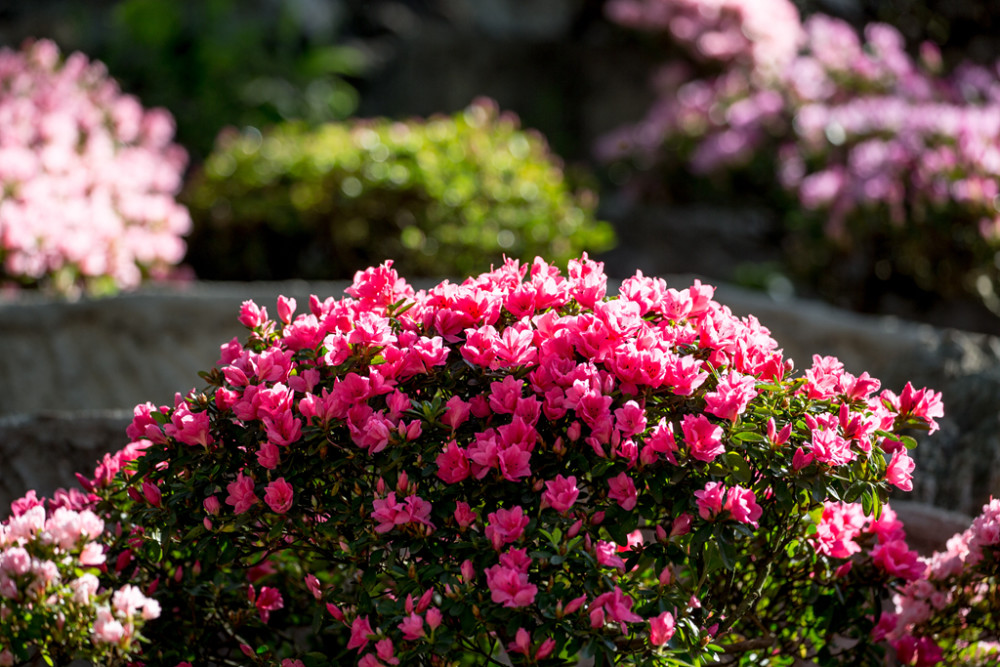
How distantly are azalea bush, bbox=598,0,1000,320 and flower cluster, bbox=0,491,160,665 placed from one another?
4.67 m

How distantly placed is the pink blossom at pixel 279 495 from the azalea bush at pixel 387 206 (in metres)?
3.21

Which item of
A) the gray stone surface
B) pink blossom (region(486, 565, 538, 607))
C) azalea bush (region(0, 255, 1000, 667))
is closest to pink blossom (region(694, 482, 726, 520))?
azalea bush (region(0, 255, 1000, 667))

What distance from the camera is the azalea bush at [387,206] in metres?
5.15

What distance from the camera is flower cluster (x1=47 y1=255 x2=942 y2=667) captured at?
1.78 metres

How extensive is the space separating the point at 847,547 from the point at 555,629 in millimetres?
702

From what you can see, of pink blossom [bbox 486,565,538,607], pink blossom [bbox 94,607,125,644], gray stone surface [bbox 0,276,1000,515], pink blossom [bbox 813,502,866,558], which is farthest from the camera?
gray stone surface [bbox 0,276,1000,515]

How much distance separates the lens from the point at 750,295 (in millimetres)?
4141

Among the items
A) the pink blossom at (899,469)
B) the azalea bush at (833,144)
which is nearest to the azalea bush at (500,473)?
the pink blossom at (899,469)

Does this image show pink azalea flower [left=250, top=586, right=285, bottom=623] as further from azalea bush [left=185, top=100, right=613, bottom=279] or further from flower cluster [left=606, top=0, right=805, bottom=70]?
flower cluster [left=606, top=0, right=805, bottom=70]

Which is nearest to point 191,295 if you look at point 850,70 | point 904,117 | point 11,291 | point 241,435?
point 11,291

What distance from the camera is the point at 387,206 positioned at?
5.40m

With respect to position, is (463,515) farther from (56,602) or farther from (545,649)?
(56,602)

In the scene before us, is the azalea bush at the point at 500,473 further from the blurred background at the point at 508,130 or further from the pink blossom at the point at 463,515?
the blurred background at the point at 508,130

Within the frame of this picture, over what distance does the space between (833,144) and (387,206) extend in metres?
2.89
